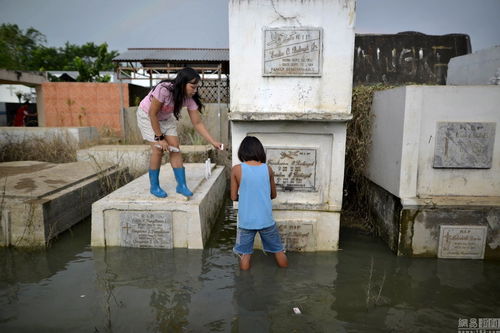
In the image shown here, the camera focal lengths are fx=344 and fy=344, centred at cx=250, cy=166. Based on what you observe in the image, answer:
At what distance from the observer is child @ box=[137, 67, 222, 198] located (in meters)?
3.64

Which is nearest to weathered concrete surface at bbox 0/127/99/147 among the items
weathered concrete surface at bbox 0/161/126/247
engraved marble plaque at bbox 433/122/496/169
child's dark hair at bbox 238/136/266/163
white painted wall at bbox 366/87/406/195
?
weathered concrete surface at bbox 0/161/126/247

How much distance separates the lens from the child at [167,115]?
3645 millimetres

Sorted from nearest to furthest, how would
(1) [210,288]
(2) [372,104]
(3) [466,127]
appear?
1. (1) [210,288]
2. (3) [466,127]
3. (2) [372,104]

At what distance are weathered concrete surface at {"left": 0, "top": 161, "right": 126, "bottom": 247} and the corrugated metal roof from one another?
993 centimetres

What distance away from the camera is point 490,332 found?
8.09 ft

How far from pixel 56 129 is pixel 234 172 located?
21.1ft

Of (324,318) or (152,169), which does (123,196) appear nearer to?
(152,169)

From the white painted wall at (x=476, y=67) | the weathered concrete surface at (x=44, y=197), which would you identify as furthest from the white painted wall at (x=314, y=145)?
the white painted wall at (x=476, y=67)

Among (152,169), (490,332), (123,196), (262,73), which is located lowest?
(490,332)

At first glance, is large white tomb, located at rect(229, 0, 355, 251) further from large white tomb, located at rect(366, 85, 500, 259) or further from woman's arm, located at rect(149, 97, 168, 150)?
woman's arm, located at rect(149, 97, 168, 150)

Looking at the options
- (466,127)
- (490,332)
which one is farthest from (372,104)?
(490,332)

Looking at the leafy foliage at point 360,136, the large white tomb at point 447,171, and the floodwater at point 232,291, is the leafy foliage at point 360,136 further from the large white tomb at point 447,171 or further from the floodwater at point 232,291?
the floodwater at point 232,291

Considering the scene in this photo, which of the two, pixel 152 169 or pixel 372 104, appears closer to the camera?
pixel 152 169

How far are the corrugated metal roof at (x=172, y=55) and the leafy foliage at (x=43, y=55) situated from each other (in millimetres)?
5223
